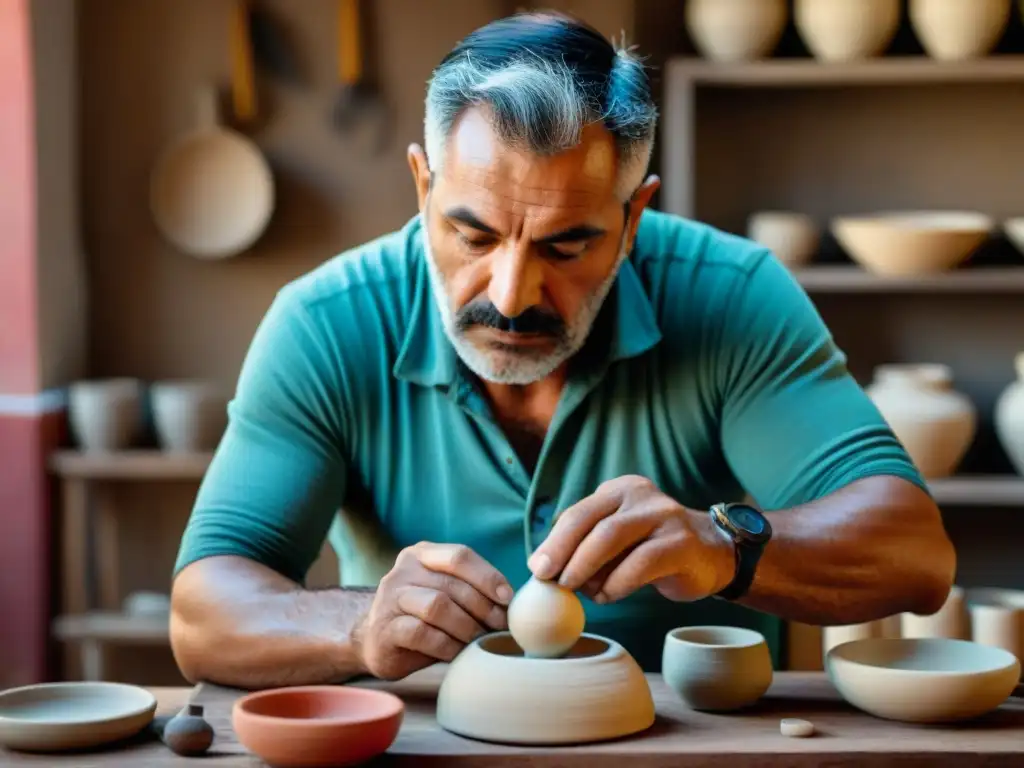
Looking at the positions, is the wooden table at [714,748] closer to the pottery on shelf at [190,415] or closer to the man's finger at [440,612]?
the man's finger at [440,612]

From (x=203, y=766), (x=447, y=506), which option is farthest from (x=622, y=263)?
(x=203, y=766)

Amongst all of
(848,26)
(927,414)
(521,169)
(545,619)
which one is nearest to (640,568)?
(545,619)

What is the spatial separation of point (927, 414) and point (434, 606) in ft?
8.19

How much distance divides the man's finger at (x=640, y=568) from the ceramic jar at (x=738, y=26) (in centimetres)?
256

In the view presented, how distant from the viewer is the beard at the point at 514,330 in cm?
192

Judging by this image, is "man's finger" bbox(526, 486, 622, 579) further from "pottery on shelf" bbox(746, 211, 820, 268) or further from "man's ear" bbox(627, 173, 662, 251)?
"pottery on shelf" bbox(746, 211, 820, 268)

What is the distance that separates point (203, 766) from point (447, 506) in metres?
0.69

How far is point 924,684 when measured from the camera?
162 cm

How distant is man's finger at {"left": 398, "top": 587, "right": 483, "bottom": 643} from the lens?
5.51 feet

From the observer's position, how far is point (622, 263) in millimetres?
2180

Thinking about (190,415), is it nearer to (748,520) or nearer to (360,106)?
(360,106)

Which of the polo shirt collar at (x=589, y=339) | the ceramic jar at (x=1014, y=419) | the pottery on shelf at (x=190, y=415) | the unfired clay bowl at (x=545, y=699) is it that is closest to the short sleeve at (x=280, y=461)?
the polo shirt collar at (x=589, y=339)

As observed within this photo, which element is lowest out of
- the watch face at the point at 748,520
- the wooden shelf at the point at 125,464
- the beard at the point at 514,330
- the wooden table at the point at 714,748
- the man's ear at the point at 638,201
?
the wooden shelf at the point at 125,464

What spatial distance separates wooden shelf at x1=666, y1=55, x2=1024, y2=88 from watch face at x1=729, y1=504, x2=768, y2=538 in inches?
92.2
